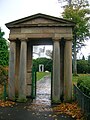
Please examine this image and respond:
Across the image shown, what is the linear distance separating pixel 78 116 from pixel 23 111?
3074 millimetres

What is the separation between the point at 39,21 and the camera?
1725cm

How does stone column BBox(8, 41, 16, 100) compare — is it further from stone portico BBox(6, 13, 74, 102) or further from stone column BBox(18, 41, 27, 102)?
stone column BBox(18, 41, 27, 102)

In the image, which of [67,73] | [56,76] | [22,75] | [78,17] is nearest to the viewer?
[56,76]

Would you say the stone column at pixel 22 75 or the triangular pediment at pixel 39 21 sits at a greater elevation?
the triangular pediment at pixel 39 21

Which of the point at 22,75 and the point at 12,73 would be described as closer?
the point at 22,75

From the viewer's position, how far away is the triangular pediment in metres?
16.9

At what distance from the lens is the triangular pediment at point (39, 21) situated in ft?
55.6

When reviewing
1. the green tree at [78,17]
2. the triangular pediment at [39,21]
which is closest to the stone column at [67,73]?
the triangular pediment at [39,21]

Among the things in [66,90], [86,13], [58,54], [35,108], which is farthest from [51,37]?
[86,13]

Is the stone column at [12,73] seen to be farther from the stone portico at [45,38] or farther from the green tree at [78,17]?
the green tree at [78,17]

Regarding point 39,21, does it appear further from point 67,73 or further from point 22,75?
point 67,73

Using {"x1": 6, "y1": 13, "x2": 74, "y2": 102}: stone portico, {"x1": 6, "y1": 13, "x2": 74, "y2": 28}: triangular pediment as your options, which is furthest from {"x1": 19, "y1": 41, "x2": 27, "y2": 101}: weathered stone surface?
{"x1": 6, "y1": 13, "x2": 74, "y2": 28}: triangular pediment

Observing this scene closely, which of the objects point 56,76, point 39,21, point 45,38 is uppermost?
point 39,21

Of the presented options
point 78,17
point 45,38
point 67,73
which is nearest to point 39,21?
point 45,38
